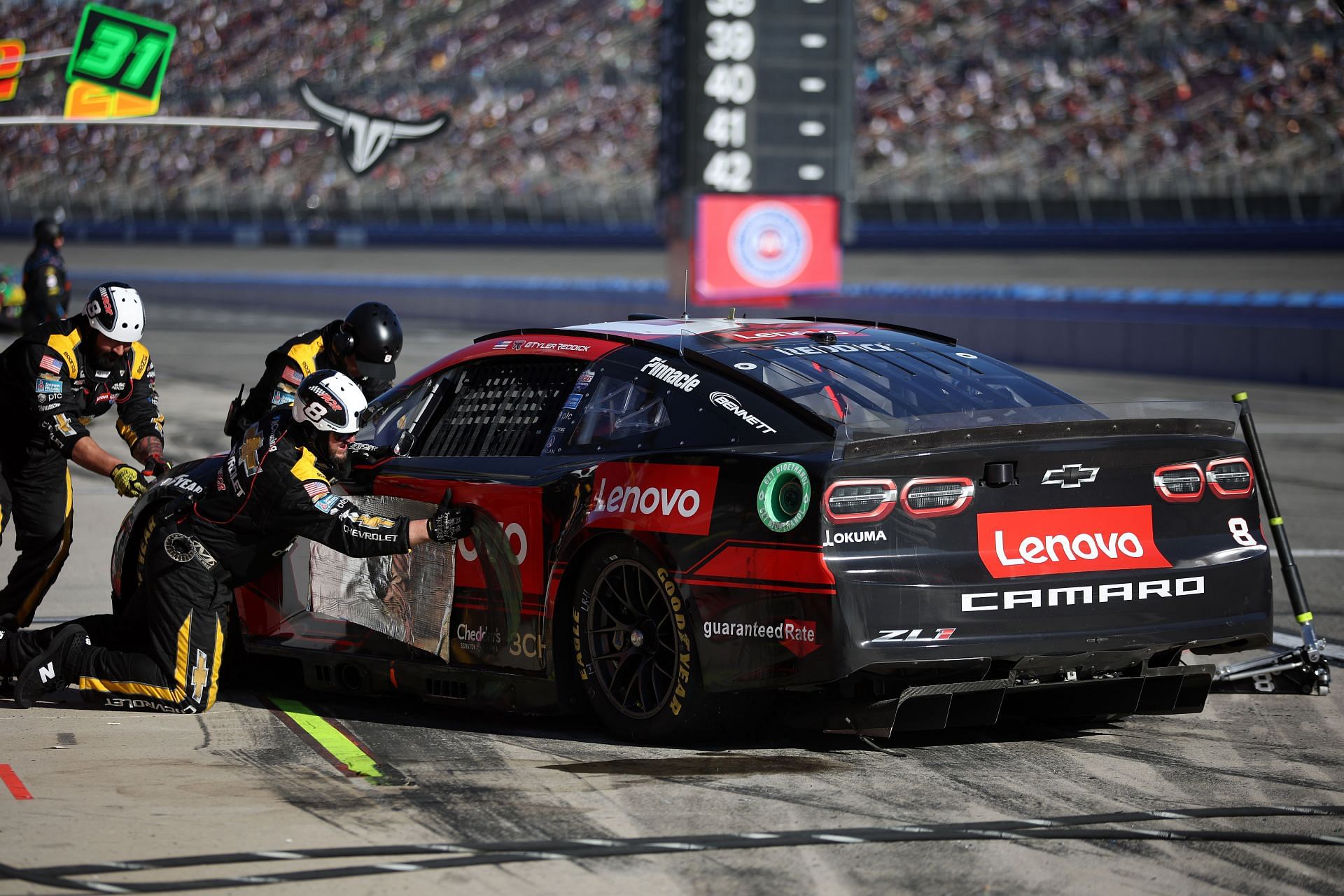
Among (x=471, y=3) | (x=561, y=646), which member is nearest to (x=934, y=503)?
(x=561, y=646)

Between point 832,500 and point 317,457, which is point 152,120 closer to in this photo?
point 317,457

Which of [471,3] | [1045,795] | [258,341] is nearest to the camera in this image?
[1045,795]

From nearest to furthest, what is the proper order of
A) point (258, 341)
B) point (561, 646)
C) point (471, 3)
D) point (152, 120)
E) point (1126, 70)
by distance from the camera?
1. point (561, 646)
2. point (152, 120)
3. point (258, 341)
4. point (1126, 70)
5. point (471, 3)

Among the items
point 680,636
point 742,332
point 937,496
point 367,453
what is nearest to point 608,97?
point 367,453

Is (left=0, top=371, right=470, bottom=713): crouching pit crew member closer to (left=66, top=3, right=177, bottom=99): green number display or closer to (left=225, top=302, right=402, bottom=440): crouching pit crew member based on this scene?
(left=225, top=302, right=402, bottom=440): crouching pit crew member

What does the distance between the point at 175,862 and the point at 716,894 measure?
135 cm

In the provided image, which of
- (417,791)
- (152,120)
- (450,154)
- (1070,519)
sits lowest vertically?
(417,791)

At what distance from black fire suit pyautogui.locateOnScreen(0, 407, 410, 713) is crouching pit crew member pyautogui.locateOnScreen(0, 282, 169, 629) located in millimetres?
1057

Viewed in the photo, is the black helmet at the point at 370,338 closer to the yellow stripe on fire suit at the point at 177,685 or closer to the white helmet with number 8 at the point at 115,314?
the white helmet with number 8 at the point at 115,314

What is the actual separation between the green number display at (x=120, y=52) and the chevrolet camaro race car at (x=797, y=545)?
6669 mm

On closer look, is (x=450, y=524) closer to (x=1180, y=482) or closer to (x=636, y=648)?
(x=636, y=648)

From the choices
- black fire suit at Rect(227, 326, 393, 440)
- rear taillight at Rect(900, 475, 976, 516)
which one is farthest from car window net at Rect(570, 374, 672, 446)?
black fire suit at Rect(227, 326, 393, 440)

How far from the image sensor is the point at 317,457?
6.36m

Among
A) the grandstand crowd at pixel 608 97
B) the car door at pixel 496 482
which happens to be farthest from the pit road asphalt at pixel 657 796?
the grandstand crowd at pixel 608 97
